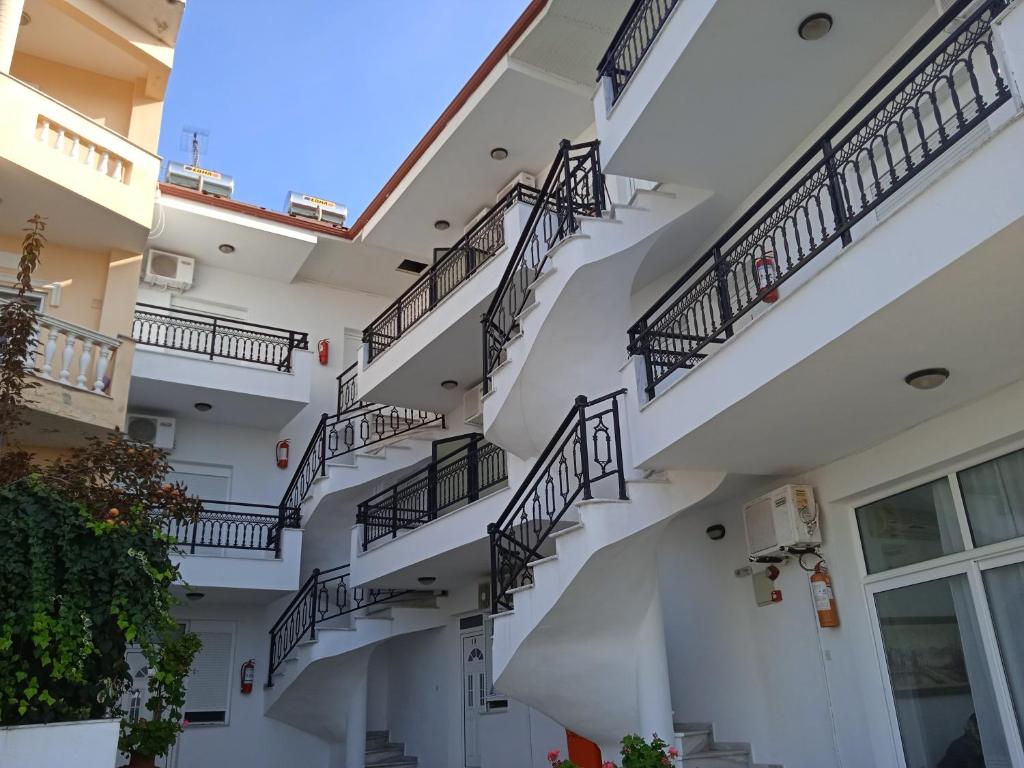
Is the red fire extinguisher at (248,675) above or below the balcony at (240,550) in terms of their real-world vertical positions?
below

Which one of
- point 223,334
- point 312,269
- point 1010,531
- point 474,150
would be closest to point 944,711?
point 1010,531

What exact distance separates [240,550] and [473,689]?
4558mm

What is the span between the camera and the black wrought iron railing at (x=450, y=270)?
12188mm

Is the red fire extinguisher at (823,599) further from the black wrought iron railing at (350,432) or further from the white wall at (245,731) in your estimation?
the white wall at (245,731)

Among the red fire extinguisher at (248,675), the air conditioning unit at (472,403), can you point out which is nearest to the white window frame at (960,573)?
the air conditioning unit at (472,403)

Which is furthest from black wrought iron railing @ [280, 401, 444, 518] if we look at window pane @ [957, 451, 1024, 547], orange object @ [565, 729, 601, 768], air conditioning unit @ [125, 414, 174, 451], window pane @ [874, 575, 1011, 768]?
window pane @ [957, 451, 1024, 547]

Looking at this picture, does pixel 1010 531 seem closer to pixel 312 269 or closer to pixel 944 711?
pixel 944 711

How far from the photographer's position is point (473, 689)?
13.3m

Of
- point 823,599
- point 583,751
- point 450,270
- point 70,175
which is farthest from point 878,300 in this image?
point 450,270

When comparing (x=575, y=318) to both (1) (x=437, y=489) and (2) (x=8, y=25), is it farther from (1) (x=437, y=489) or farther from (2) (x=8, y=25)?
(2) (x=8, y=25)

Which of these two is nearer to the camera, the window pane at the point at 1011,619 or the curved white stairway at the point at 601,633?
the window pane at the point at 1011,619

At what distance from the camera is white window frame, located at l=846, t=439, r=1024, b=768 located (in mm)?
6438

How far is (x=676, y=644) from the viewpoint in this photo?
9.93m

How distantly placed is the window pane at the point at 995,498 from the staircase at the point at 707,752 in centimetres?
330
